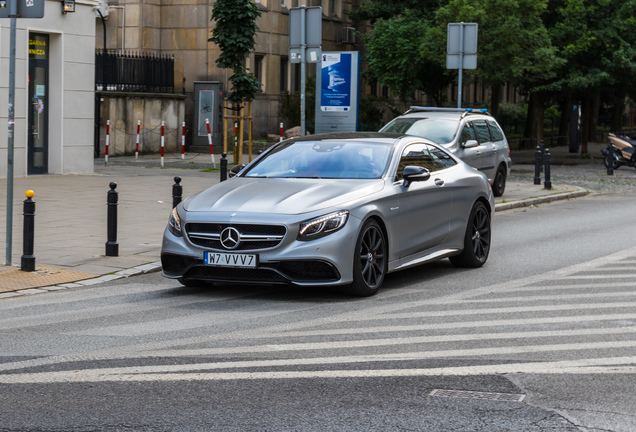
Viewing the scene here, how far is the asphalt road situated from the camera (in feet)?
17.7

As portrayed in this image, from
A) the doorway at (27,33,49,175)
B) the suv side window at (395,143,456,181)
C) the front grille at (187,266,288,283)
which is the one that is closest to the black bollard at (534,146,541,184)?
the doorway at (27,33,49,175)

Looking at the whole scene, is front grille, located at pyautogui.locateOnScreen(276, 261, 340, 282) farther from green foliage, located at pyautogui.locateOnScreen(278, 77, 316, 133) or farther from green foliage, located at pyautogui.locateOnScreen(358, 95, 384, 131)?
green foliage, located at pyautogui.locateOnScreen(358, 95, 384, 131)

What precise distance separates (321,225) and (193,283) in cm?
157

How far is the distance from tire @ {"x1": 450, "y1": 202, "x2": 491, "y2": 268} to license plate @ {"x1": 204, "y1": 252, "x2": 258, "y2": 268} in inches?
124

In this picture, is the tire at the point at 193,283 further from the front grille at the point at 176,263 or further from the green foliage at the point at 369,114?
the green foliage at the point at 369,114

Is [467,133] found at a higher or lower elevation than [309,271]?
higher

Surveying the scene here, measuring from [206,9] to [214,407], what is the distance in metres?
35.7

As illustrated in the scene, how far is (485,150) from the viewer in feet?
67.5

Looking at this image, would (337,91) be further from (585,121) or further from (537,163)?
(585,121)

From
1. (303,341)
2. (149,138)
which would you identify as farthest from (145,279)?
(149,138)

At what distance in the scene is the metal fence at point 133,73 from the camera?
1355 inches

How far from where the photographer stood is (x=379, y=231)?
9.56 metres

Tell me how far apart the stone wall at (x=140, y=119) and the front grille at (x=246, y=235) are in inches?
976

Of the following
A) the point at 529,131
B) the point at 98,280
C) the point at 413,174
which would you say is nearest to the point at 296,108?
the point at 529,131
